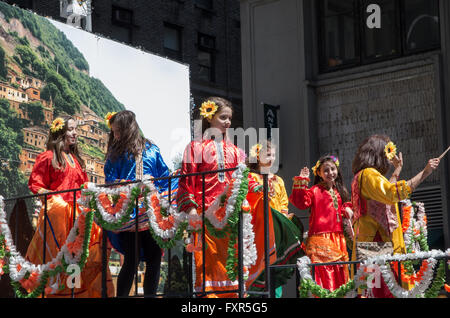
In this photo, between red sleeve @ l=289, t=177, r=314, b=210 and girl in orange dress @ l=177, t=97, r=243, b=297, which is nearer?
girl in orange dress @ l=177, t=97, r=243, b=297

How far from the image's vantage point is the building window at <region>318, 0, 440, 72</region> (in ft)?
45.0

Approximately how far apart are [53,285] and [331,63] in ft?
30.3

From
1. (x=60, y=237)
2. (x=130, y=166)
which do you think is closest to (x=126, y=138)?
(x=130, y=166)

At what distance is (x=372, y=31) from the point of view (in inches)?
568

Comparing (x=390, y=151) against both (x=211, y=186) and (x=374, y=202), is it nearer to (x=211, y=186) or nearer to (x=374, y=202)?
(x=374, y=202)

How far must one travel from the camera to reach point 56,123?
7.65 metres

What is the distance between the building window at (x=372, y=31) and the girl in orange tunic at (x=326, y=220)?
584 centimetres

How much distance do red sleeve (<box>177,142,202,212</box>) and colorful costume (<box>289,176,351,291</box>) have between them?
2.30 metres

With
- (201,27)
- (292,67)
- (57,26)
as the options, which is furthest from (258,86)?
(201,27)

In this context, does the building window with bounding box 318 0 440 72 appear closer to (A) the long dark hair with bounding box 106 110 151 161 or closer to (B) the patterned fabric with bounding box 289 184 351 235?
(B) the patterned fabric with bounding box 289 184 351 235

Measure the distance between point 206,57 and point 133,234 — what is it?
21460 mm

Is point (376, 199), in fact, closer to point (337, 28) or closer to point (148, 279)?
point (148, 279)

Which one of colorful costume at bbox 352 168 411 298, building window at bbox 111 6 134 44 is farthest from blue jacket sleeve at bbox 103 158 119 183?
building window at bbox 111 6 134 44

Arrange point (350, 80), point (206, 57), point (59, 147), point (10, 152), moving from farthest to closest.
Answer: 1. point (206, 57)
2. point (350, 80)
3. point (10, 152)
4. point (59, 147)
